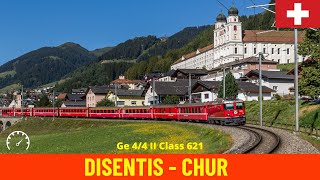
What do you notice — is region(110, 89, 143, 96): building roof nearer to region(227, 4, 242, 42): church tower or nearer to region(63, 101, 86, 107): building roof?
region(63, 101, 86, 107): building roof

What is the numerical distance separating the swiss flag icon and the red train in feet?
98.7

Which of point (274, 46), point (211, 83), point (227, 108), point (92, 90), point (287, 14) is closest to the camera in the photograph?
point (287, 14)

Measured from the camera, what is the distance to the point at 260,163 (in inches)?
413

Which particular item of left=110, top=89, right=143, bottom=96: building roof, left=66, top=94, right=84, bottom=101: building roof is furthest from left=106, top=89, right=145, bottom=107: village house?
left=66, top=94, right=84, bottom=101: building roof

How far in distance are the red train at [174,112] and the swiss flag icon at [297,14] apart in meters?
30.1

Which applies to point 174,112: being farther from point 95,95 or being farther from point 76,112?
point 95,95

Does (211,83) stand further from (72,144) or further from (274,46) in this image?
(274,46)

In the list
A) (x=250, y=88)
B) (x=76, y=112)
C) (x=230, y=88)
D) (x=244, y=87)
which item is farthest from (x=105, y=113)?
(x=250, y=88)

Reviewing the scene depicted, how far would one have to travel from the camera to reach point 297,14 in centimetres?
1236

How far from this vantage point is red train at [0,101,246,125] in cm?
4303

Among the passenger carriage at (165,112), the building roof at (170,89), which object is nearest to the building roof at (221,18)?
the building roof at (170,89)

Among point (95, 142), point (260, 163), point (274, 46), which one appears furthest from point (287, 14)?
point (274, 46)

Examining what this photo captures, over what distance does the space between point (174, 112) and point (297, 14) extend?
43149 millimetres

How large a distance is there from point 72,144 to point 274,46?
166112 millimetres
